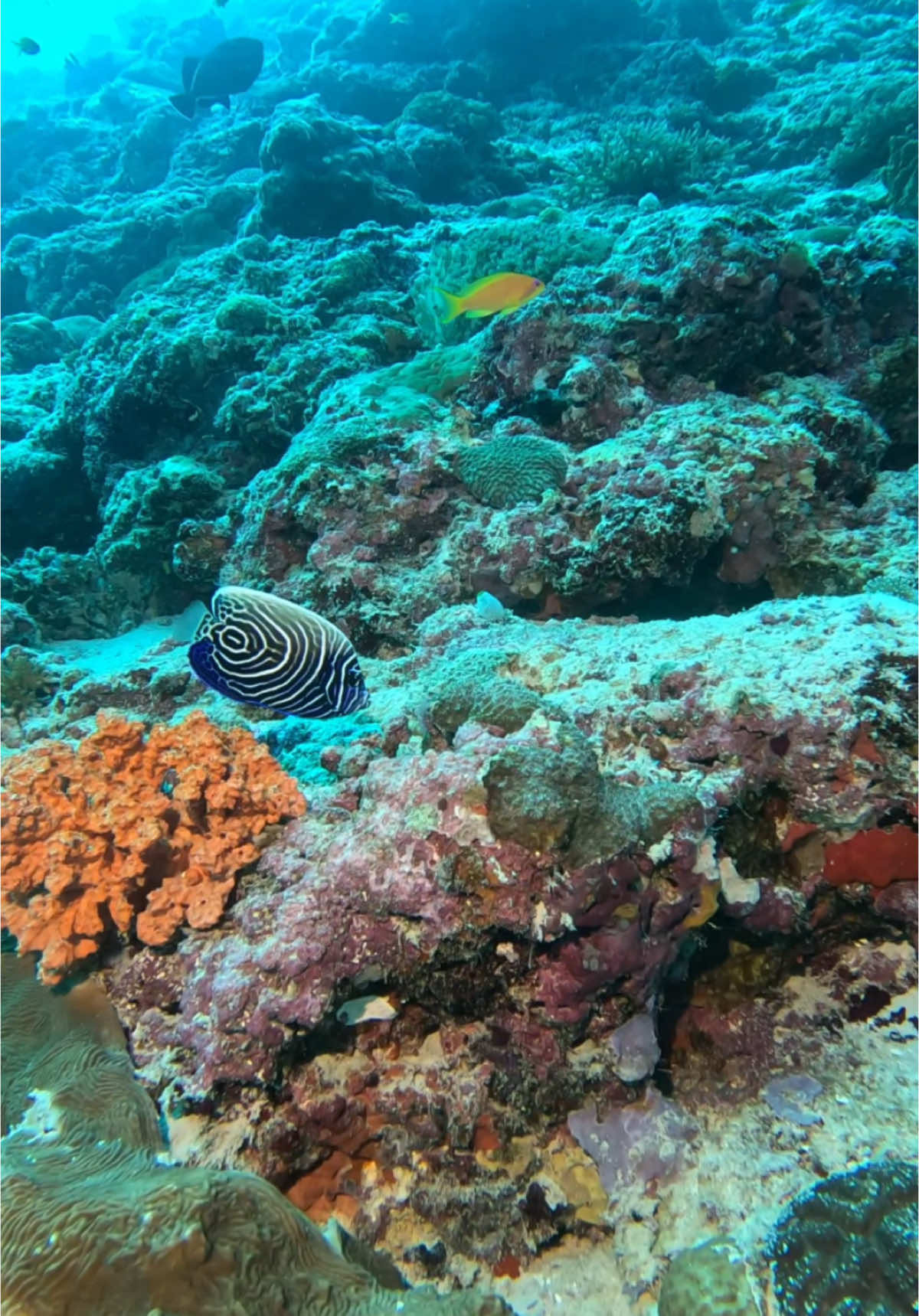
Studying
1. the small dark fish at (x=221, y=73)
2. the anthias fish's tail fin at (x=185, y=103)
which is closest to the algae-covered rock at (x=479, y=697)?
the small dark fish at (x=221, y=73)

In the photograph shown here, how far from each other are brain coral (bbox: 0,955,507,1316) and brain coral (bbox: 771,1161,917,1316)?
82 cm

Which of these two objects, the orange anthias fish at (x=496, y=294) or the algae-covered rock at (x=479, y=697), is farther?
the orange anthias fish at (x=496, y=294)

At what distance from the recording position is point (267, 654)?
1.86m

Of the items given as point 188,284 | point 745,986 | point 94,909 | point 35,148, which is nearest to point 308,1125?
point 94,909

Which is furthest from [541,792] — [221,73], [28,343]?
[221,73]

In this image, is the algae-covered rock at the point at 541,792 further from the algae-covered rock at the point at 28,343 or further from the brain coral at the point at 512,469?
the algae-covered rock at the point at 28,343

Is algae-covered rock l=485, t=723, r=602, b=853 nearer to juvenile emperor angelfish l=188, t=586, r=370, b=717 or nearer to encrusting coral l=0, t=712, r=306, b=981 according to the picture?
juvenile emperor angelfish l=188, t=586, r=370, b=717

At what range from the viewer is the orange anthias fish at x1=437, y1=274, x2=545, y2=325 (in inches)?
202

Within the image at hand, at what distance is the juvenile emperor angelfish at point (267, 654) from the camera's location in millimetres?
1865

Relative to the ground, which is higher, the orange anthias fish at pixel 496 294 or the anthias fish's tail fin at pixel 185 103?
the anthias fish's tail fin at pixel 185 103

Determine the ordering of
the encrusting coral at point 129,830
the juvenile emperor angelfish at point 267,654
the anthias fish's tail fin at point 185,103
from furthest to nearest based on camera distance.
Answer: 1. the anthias fish's tail fin at point 185,103
2. the encrusting coral at point 129,830
3. the juvenile emperor angelfish at point 267,654

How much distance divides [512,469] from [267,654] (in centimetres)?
343

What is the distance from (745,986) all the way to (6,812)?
2.88 metres

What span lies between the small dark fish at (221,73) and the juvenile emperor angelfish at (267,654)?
79.9 ft
